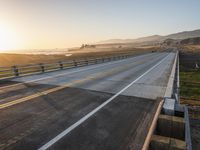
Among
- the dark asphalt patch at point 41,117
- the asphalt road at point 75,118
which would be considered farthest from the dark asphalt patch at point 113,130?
the dark asphalt patch at point 41,117

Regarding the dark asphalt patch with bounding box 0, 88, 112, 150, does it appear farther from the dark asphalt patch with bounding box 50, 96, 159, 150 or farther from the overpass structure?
the dark asphalt patch with bounding box 50, 96, 159, 150

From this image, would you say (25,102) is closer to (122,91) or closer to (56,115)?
(56,115)

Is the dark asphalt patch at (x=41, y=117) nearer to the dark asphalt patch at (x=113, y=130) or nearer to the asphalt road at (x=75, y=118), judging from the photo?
the asphalt road at (x=75, y=118)

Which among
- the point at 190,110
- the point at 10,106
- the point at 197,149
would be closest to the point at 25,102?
the point at 10,106

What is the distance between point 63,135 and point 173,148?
313cm

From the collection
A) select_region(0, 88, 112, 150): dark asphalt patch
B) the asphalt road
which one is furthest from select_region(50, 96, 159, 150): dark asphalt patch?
select_region(0, 88, 112, 150): dark asphalt patch

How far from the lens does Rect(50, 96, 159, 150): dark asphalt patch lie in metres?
5.57

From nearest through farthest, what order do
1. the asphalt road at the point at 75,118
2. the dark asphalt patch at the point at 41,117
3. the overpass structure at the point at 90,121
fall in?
the overpass structure at the point at 90,121 < the asphalt road at the point at 75,118 < the dark asphalt patch at the point at 41,117

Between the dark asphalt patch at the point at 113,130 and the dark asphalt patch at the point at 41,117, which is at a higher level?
the dark asphalt patch at the point at 41,117

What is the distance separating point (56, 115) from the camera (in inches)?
305

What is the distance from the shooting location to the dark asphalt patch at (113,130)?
5.57 metres

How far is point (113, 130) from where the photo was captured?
6.58 metres

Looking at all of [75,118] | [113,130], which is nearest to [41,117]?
[75,118]

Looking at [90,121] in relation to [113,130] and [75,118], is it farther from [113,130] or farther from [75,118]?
[113,130]
